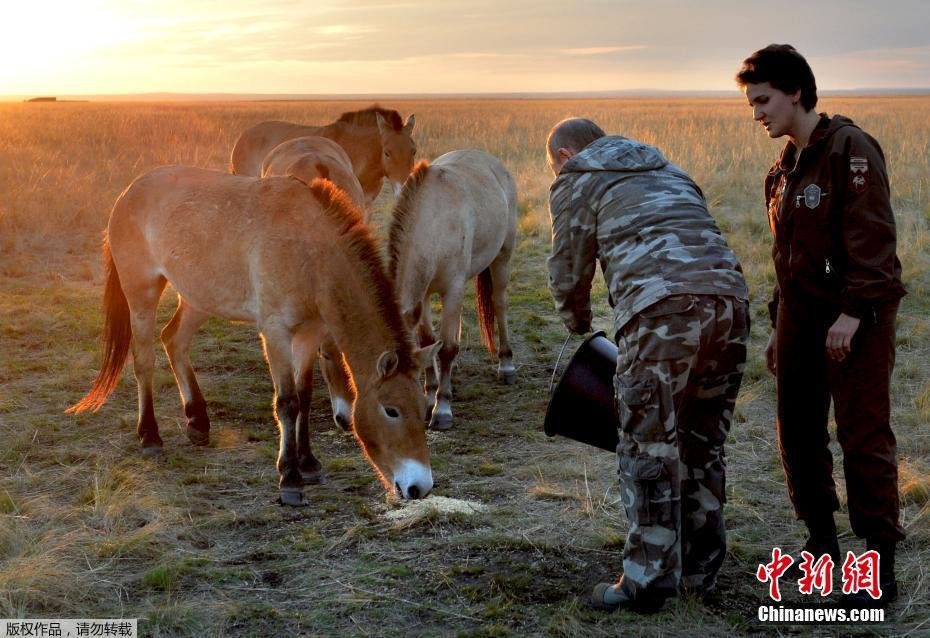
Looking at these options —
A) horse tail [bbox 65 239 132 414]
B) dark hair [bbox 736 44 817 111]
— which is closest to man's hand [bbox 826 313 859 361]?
dark hair [bbox 736 44 817 111]

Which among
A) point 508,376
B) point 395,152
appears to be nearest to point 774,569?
point 508,376

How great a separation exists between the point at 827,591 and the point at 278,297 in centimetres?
343

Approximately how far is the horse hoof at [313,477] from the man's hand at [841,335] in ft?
10.9

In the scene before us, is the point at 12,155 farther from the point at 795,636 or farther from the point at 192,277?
the point at 795,636

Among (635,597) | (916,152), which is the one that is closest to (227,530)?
(635,597)

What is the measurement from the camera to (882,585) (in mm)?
3834

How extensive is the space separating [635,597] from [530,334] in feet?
18.5

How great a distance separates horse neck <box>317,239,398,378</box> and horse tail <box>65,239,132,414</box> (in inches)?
94.8

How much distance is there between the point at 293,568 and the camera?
14.7 feet

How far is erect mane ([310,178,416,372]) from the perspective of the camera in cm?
495

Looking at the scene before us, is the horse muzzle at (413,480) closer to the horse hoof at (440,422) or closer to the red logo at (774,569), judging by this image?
the red logo at (774,569)

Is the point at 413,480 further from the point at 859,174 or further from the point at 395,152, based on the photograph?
the point at 395,152

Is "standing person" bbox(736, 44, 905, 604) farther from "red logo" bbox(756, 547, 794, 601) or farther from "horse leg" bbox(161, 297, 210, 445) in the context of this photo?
"horse leg" bbox(161, 297, 210, 445)

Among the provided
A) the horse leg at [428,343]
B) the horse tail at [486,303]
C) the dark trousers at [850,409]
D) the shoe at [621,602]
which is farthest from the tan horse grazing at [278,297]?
the horse tail at [486,303]
